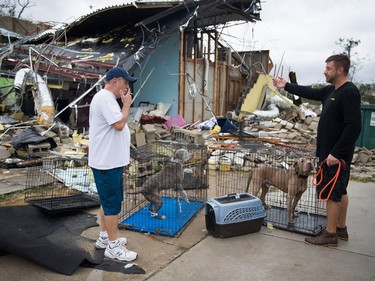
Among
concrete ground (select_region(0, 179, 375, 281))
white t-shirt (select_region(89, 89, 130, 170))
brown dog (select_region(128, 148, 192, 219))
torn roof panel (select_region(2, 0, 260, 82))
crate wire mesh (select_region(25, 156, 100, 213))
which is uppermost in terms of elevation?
torn roof panel (select_region(2, 0, 260, 82))

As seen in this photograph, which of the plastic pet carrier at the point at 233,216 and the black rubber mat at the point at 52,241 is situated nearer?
the black rubber mat at the point at 52,241

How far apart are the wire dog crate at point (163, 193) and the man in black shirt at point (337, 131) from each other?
66.2 inches

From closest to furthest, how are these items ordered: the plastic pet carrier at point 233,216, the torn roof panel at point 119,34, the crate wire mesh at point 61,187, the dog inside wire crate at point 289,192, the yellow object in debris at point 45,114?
the plastic pet carrier at point 233,216 → the dog inside wire crate at point 289,192 → the crate wire mesh at point 61,187 → the yellow object in debris at point 45,114 → the torn roof panel at point 119,34

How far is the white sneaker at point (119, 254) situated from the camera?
339 centimetres

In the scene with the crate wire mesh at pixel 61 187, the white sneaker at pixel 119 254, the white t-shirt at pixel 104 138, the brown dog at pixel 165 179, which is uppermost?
the white t-shirt at pixel 104 138

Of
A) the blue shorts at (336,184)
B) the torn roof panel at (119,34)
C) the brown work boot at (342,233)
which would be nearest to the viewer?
the blue shorts at (336,184)

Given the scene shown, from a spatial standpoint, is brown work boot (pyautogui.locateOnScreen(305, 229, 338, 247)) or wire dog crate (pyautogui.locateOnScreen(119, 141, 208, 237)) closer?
brown work boot (pyautogui.locateOnScreen(305, 229, 338, 247))

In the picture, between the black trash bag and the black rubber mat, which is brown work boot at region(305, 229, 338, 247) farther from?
the black trash bag

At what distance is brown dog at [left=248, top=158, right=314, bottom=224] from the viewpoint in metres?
4.11

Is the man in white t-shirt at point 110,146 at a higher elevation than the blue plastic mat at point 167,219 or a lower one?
higher

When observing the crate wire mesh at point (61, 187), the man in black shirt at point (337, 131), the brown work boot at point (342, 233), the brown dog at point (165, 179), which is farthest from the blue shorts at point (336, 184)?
the crate wire mesh at point (61, 187)

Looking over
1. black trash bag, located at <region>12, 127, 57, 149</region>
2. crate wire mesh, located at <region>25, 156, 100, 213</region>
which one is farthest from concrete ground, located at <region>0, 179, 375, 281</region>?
black trash bag, located at <region>12, 127, 57, 149</region>

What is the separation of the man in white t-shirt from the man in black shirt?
221 cm

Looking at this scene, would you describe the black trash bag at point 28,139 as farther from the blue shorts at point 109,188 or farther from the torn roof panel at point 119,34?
the blue shorts at point 109,188
